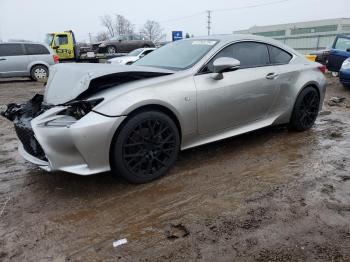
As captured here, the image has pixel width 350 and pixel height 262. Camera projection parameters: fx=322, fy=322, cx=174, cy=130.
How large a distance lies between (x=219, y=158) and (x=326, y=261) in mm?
1941

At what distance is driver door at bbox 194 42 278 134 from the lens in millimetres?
3545

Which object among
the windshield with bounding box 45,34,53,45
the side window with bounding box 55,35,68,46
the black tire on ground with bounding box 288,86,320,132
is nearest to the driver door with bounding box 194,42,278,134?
the black tire on ground with bounding box 288,86,320,132

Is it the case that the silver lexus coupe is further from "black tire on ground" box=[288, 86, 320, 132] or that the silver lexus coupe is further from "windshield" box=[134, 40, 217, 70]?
"black tire on ground" box=[288, 86, 320, 132]

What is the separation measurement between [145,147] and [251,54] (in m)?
1.99

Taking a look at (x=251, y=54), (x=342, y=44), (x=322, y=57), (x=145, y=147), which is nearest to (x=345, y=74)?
(x=342, y=44)

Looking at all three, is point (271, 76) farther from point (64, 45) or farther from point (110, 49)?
point (110, 49)

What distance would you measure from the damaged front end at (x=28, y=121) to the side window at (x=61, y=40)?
53.9 ft

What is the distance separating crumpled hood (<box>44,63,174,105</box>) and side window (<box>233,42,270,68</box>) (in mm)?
1073

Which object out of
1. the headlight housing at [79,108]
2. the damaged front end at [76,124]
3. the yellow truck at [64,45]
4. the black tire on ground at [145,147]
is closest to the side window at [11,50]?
the yellow truck at [64,45]

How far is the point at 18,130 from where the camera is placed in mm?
3359

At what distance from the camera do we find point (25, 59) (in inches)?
496

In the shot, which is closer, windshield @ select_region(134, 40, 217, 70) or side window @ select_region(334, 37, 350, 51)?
windshield @ select_region(134, 40, 217, 70)

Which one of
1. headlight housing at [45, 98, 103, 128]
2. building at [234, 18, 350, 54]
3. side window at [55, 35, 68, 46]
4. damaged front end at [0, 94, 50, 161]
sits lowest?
building at [234, 18, 350, 54]

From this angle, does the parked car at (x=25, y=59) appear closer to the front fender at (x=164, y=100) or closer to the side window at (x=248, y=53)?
the side window at (x=248, y=53)
